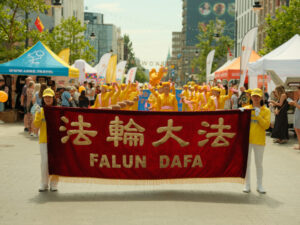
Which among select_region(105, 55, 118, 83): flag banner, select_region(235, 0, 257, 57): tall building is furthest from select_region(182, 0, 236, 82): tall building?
select_region(105, 55, 118, 83): flag banner

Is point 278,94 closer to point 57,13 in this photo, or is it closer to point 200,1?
point 57,13

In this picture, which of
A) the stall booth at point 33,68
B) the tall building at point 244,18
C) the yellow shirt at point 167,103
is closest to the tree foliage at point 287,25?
the stall booth at point 33,68

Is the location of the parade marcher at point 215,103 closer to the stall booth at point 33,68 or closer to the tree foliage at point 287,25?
the stall booth at point 33,68

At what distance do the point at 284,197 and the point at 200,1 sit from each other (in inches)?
6593

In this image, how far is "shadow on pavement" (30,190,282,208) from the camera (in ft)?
24.7

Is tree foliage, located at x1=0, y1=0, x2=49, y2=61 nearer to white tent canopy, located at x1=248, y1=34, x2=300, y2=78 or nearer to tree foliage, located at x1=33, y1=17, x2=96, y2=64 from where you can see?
white tent canopy, located at x1=248, y1=34, x2=300, y2=78

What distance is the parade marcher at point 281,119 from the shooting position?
15.9 metres

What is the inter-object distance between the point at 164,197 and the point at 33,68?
1499 cm

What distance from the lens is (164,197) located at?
7758 millimetres

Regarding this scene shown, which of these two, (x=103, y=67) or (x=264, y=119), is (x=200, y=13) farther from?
(x=264, y=119)

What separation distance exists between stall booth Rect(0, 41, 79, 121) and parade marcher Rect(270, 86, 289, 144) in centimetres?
928

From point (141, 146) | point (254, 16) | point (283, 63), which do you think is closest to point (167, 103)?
point (141, 146)

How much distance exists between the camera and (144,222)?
248 inches

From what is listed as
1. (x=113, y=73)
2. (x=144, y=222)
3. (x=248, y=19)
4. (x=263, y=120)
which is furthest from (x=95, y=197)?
(x=248, y=19)
